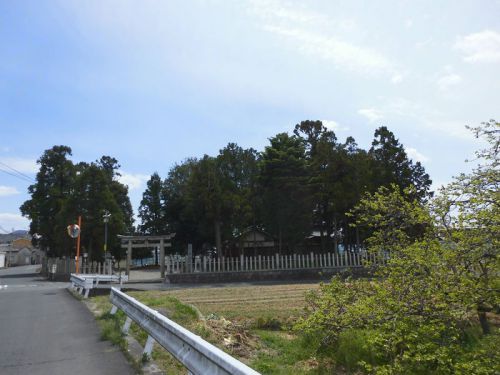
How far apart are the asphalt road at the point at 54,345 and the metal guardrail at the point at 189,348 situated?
0.59 metres

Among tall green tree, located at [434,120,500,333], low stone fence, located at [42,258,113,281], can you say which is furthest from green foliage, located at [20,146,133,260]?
tall green tree, located at [434,120,500,333]

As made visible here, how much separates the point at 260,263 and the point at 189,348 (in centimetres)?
2094

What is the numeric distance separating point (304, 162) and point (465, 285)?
2325 cm

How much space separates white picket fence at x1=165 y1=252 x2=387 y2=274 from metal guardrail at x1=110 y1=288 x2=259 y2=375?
17.9 meters

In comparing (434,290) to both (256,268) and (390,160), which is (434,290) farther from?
(390,160)

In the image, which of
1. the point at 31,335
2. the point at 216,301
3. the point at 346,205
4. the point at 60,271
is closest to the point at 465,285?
the point at 31,335

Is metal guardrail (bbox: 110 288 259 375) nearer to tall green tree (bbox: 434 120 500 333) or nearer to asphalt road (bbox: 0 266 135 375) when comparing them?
asphalt road (bbox: 0 266 135 375)

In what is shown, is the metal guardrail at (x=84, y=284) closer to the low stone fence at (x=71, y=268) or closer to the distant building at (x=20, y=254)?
the low stone fence at (x=71, y=268)

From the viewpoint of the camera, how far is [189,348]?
3.86m

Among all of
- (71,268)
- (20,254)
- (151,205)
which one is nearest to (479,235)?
(71,268)

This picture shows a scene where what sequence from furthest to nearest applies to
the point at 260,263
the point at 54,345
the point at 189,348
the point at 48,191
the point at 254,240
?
the point at 48,191
the point at 254,240
the point at 260,263
the point at 54,345
the point at 189,348

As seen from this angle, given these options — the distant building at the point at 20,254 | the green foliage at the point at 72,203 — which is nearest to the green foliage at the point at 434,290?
the green foliage at the point at 72,203

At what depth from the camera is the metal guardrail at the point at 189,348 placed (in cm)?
291

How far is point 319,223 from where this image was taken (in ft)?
98.7
